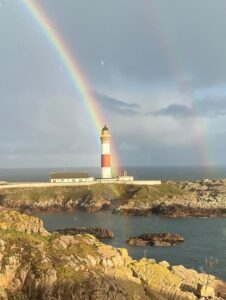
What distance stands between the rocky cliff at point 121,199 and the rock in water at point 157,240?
90.0 feet

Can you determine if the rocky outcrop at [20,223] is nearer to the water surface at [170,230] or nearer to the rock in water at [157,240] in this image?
the water surface at [170,230]

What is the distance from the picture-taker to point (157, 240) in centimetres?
6644

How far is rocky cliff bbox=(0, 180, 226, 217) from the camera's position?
331ft

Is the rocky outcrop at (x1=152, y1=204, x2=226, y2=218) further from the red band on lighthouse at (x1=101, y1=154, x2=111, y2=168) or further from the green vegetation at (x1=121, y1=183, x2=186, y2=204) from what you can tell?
the red band on lighthouse at (x1=101, y1=154, x2=111, y2=168)

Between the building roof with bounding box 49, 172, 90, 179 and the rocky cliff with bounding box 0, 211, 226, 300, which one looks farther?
the building roof with bounding box 49, 172, 90, 179

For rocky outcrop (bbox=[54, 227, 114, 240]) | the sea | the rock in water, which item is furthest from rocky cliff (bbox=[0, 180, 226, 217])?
the rock in water

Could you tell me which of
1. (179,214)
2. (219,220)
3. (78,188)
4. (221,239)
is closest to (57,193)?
(78,188)

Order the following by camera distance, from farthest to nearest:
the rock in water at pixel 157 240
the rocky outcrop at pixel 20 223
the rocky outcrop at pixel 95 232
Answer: the rocky outcrop at pixel 95 232 < the rock in water at pixel 157 240 < the rocky outcrop at pixel 20 223

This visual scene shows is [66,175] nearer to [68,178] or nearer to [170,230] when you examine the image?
[68,178]

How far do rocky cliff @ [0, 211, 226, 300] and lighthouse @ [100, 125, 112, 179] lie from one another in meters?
88.4

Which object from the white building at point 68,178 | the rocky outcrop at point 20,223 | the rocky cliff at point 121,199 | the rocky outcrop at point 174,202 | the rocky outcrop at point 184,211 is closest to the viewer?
the rocky outcrop at point 20,223

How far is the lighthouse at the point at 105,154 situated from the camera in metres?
127

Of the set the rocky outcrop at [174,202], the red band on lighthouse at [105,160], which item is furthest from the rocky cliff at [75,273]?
the red band on lighthouse at [105,160]

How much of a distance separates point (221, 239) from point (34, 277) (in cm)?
4477
